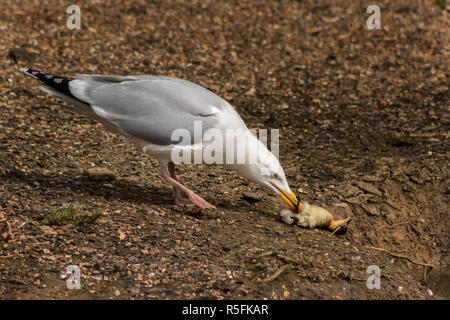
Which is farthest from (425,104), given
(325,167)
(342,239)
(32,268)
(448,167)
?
(32,268)

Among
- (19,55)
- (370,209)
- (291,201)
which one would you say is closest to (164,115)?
(291,201)

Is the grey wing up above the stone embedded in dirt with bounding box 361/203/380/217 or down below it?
above

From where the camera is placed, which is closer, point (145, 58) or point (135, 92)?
point (135, 92)

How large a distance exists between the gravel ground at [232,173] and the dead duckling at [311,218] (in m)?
0.07

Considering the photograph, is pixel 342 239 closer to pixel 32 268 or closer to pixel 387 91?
pixel 32 268

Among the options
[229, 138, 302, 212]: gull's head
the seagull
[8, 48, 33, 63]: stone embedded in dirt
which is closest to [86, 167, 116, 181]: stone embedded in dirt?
the seagull

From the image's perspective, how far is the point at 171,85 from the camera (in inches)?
190

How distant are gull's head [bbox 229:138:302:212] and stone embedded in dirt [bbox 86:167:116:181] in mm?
1106

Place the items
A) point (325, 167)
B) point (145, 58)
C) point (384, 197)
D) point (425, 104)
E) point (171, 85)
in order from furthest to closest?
point (145, 58)
point (425, 104)
point (325, 167)
point (384, 197)
point (171, 85)

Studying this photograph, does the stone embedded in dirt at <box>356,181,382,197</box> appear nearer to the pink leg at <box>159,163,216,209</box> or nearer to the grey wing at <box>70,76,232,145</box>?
the pink leg at <box>159,163,216,209</box>

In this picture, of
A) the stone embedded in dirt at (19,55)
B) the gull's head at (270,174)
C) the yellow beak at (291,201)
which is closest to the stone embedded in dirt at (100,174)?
the gull's head at (270,174)

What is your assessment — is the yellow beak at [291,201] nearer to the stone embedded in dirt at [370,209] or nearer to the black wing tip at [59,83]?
the stone embedded in dirt at [370,209]

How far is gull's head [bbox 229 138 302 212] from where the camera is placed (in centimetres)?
480

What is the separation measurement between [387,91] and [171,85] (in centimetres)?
334
